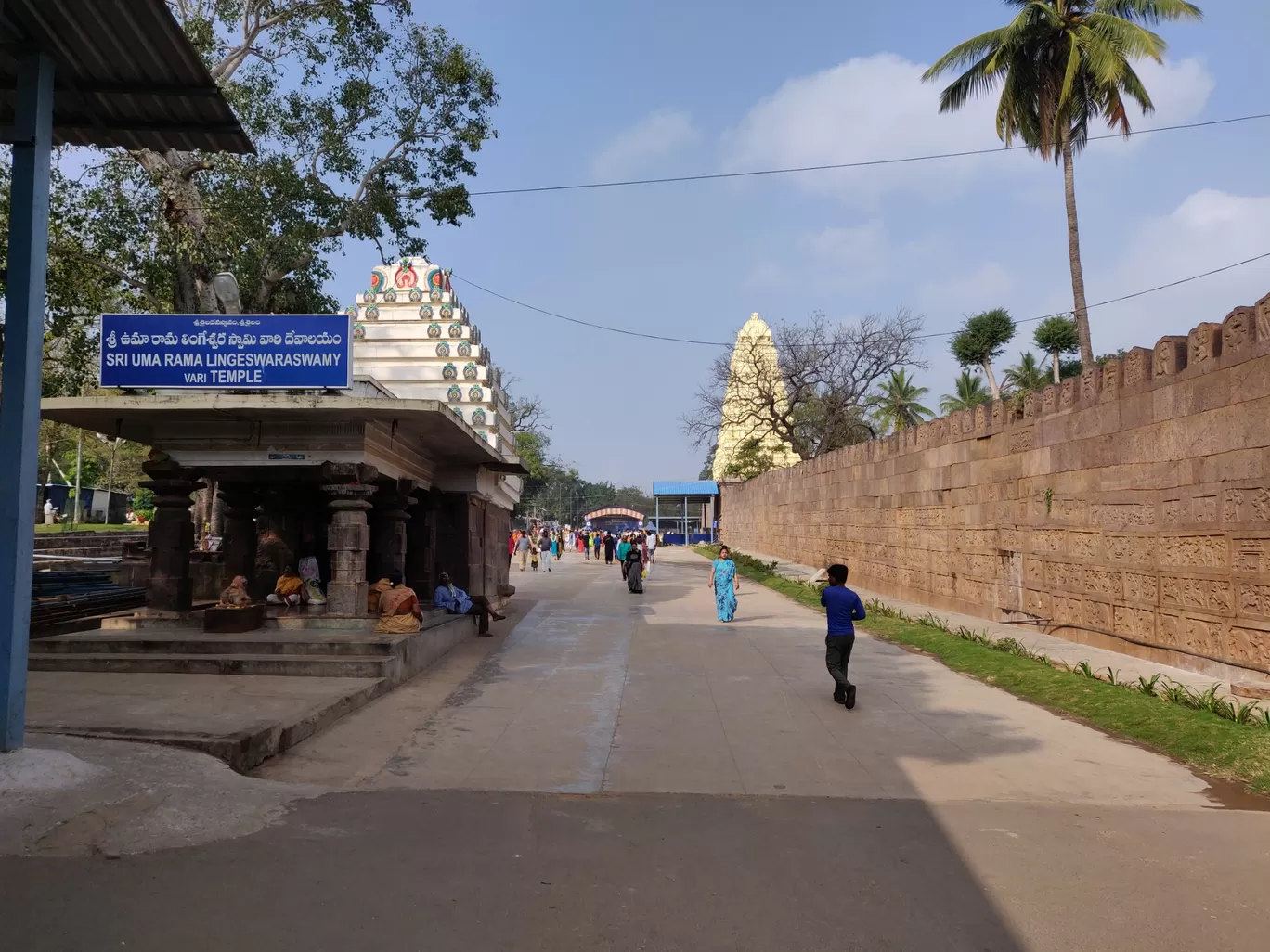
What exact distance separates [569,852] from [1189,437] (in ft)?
25.7

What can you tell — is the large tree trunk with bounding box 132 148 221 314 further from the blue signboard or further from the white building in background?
the white building in background

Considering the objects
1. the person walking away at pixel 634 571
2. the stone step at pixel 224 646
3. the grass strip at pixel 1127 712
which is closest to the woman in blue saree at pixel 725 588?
the grass strip at pixel 1127 712

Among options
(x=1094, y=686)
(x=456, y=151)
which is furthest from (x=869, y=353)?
(x=1094, y=686)

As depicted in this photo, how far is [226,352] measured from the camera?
974 cm

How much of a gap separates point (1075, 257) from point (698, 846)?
17870mm

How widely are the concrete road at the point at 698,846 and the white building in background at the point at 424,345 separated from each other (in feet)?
53.2

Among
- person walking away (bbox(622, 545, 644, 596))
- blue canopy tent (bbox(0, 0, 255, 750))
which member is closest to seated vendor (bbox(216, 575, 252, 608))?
blue canopy tent (bbox(0, 0, 255, 750))

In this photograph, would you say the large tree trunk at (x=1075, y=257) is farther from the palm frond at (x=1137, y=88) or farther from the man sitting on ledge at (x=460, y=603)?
the man sitting on ledge at (x=460, y=603)

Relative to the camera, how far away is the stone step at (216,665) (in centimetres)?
889

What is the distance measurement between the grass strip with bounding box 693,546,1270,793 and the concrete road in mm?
273

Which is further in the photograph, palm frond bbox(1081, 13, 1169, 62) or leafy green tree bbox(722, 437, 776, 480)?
leafy green tree bbox(722, 437, 776, 480)

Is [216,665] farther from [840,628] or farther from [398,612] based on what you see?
[840,628]

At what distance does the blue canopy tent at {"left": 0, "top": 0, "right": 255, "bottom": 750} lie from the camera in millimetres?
4750

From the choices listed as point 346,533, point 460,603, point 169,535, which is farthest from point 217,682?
point 460,603
